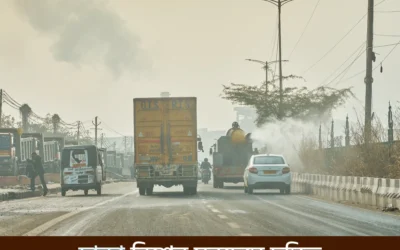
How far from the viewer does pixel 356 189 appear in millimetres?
27625

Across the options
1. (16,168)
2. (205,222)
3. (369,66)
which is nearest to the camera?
(205,222)

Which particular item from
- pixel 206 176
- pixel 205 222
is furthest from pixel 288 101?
pixel 205 222

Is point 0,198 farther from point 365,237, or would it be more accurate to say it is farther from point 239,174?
point 365,237

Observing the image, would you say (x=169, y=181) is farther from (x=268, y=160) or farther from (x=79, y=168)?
(x=79, y=168)

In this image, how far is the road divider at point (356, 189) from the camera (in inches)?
917

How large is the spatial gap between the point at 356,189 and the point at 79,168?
46.5 feet

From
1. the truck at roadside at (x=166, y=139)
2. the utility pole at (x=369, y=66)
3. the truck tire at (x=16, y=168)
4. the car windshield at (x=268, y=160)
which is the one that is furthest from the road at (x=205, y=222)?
the truck tire at (x=16, y=168)

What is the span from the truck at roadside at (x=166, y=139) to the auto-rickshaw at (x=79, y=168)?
160 inches

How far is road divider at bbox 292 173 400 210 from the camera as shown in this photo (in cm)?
2330

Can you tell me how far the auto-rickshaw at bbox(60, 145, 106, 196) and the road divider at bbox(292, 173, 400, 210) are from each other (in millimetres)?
9165

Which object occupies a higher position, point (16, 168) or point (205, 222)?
point (16, 168)

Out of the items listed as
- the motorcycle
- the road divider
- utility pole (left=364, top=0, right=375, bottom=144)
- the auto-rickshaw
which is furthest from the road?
the motorcycle

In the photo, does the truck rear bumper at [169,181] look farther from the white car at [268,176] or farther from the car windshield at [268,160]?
the car windshield at [268,160]

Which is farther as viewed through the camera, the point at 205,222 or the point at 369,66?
the point at 369,66
